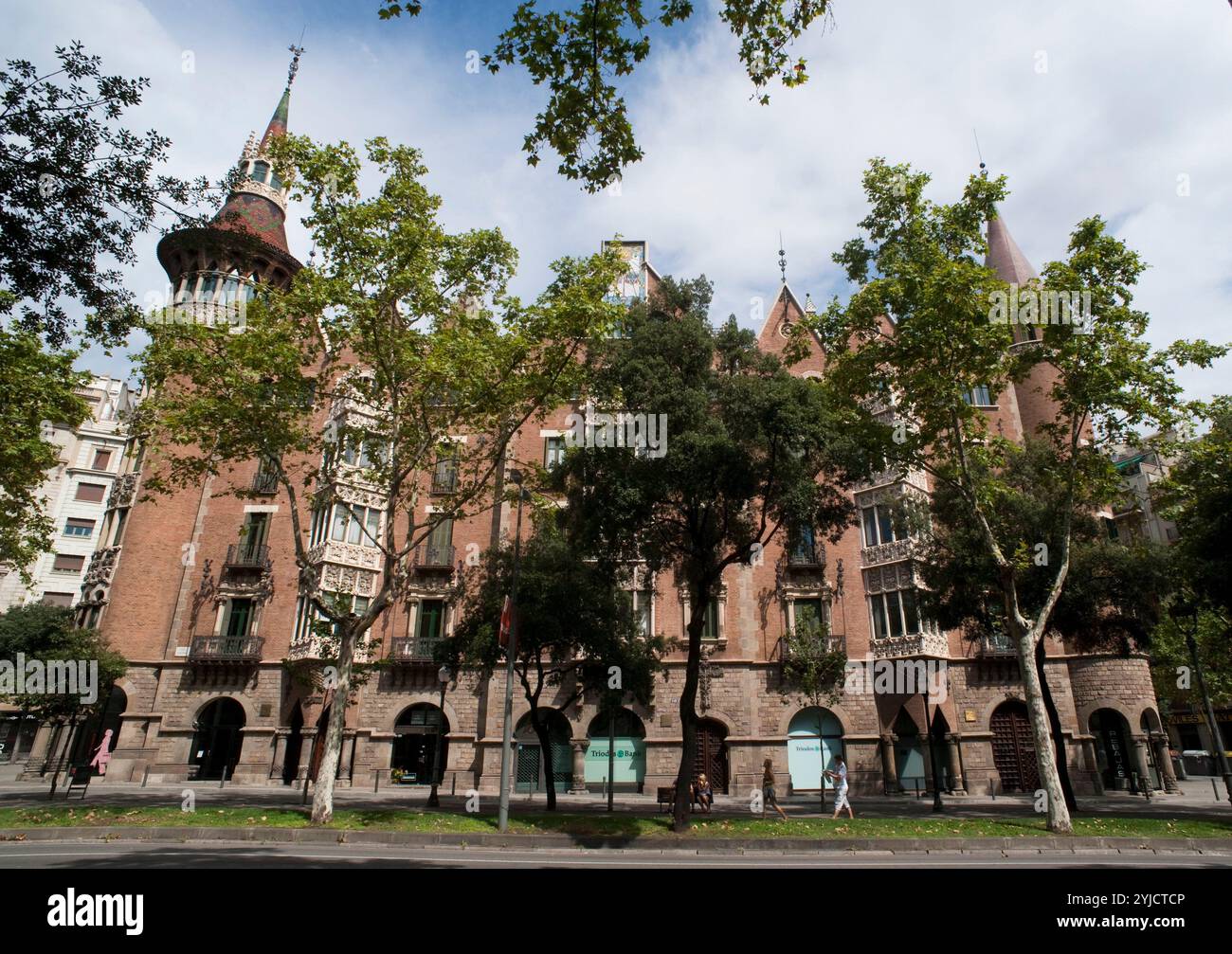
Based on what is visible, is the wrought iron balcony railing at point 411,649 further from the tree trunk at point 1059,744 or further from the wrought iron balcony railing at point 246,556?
the tree trunk at point 1059,744

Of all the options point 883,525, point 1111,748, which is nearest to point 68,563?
point 883,525

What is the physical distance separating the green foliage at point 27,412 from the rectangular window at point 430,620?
1416 centimetres

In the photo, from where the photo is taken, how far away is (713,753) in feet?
101

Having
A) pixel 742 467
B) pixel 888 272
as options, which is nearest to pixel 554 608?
pixel 742 467

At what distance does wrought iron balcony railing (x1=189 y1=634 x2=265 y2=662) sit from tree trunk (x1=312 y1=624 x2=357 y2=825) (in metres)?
16.7

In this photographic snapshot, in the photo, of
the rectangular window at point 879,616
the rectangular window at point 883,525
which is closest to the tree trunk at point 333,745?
the rectangular window at point 879,616

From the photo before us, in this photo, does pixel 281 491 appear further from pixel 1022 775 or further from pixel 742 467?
pixel 1022 775

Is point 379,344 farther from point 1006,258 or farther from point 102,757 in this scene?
point 1006,258

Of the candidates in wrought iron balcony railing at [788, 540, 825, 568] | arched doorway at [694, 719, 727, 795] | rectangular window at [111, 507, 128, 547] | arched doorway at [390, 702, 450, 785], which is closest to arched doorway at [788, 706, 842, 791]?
arched doorway at [694, 719, 727, 795]

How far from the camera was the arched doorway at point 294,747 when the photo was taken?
31.3 metres

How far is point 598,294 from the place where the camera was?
751 inches

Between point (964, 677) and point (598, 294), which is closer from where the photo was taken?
point (598, 294)

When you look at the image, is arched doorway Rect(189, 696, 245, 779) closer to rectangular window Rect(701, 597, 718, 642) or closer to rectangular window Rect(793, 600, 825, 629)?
rectangular window Rect(701, 597, 718, 642)

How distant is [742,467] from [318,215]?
1272 cm
